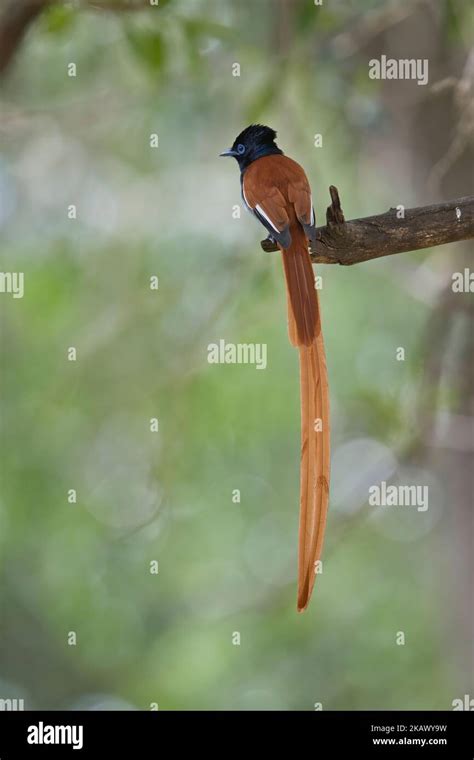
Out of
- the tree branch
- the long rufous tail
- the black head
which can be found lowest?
the long rufous tail

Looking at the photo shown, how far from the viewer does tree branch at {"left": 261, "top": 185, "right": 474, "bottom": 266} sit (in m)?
2.38

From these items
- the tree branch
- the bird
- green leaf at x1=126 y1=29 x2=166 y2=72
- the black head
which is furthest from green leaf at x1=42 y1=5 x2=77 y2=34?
the tree branch

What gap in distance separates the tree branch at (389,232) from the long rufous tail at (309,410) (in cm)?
8

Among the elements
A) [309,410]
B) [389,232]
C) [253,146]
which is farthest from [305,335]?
[253,146]

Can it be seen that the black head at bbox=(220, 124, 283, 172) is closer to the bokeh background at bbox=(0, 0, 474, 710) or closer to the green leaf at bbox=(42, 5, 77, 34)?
the green leaf at bbox=(42, 5, 77, 34)

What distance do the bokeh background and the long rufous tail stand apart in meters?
1.32

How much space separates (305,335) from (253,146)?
2.50ft

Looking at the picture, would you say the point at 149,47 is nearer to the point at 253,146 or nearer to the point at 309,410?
the point at 253,146

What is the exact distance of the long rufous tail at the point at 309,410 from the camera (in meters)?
2.26

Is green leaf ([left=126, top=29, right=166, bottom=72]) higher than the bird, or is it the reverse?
green leaf ([left=126, top=29, right=166, bottom=72])

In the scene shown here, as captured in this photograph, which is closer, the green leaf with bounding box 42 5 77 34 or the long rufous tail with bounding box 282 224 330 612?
the long rufous tail with bounding box 282 224 330 612
